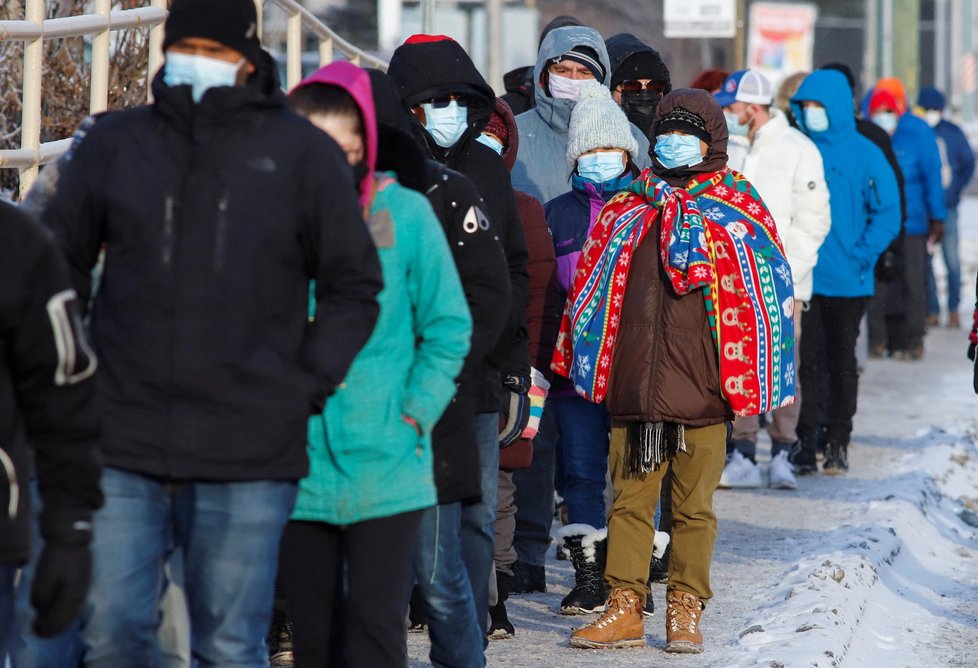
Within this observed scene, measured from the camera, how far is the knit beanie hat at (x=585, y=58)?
7633 mm

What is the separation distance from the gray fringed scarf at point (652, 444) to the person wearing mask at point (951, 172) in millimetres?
11724

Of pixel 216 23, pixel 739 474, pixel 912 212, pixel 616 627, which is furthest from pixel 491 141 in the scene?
pixel 912 212

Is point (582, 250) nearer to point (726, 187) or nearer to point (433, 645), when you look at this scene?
point (726, 187)

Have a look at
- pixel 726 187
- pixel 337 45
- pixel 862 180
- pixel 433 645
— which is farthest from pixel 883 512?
pixel 433 645

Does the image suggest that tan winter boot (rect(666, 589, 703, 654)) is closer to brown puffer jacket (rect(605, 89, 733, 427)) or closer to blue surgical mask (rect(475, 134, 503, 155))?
brown puffer jacket (rect(605, 89, 733, 427))

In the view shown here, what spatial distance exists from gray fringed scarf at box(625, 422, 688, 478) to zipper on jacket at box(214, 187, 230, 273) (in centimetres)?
257

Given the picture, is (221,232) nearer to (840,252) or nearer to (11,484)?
(11,484)

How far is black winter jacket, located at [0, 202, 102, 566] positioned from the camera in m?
3.32

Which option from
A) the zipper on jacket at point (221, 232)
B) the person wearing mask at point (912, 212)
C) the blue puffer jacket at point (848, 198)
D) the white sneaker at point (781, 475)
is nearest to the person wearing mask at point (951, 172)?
the person wearing mask at point (912, 212)

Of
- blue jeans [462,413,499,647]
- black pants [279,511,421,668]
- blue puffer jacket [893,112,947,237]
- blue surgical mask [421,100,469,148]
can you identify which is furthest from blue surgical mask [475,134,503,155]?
blue puffer jacket [893,112,947,237]

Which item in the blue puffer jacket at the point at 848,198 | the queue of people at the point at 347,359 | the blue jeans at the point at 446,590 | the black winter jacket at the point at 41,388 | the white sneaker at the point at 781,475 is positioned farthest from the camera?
the blue puffer jacket at the point at 848,198

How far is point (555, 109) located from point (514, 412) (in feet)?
7.08

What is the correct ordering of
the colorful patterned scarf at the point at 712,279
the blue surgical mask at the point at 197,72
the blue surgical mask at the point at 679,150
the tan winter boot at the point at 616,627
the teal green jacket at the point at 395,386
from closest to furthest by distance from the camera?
the blue surgical mask at the point at 197,72 < the teal green jacket at the point at 395,386 < the colorful patterned scarf at the point at 712,279 < the tan winter boot at the point at 616,627 < the blue surgical mask at the point at 679,150

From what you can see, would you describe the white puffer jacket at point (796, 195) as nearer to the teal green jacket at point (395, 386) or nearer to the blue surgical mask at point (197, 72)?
the teal green jacket at point (395, 386)
